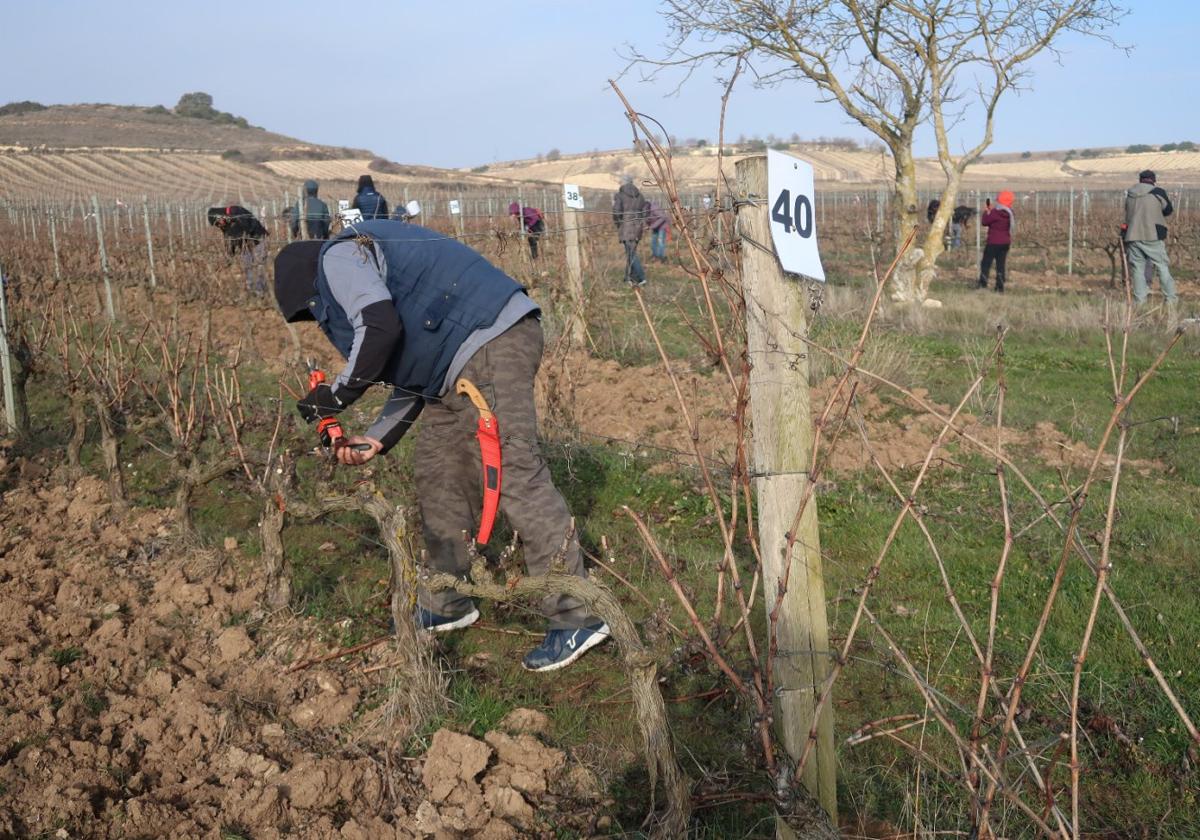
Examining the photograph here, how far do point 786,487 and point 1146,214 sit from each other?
12.0 meters

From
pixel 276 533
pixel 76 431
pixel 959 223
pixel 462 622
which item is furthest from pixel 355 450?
Result: pixel 959 223

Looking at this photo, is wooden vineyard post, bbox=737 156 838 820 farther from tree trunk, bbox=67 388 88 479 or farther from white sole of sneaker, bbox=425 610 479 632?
tree trunk, bbox=67 388 88 479

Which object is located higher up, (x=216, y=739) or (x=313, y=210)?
(x=313, y=210)

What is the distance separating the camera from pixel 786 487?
94.0 inches

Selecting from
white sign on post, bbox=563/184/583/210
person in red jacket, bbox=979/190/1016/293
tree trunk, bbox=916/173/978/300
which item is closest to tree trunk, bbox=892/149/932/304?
tree trunk, bbox=916/173/978/300

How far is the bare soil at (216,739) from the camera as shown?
2.96 m

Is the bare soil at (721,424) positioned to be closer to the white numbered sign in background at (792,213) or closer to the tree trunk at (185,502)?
the tree trunk at (185,502)

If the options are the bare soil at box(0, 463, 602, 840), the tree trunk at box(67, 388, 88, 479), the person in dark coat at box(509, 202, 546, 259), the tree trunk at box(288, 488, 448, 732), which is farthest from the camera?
the person in dark coat at box(509, 202, 546, 259)

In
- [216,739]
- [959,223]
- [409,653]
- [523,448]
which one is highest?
[959,223]

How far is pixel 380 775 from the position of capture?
125 inches

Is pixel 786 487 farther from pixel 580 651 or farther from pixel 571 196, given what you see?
pixel 571 196

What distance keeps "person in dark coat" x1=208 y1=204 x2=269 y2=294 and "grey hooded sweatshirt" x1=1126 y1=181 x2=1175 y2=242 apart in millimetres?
9885

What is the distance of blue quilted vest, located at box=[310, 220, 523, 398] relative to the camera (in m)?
3.70

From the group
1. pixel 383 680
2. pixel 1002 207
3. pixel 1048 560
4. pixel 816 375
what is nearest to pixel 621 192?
pixel 1002 207
